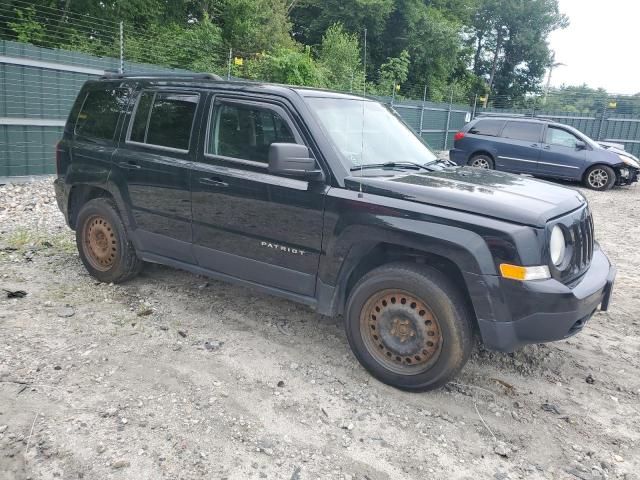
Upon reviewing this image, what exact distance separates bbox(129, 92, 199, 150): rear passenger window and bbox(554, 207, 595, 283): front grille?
9.58ft

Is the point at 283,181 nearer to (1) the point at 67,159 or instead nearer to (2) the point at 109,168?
(2) the point at 109,168

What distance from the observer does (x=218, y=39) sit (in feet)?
59.1

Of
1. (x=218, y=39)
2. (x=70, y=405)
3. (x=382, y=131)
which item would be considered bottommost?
(x=70, y=405)

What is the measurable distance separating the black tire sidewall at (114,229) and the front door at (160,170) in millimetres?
203

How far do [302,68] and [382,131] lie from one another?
12.0 m

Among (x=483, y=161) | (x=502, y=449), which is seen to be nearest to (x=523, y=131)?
(x=483, y=161)

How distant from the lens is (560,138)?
13312 millimetres

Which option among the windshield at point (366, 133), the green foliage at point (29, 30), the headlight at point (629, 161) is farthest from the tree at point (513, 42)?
the windshield at point (366, 133)

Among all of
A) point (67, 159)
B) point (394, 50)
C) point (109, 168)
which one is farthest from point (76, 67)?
point (394, 50)

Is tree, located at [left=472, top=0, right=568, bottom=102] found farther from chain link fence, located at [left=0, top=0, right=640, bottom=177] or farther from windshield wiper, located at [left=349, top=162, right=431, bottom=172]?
windshield wiper, located at [left=349, top=162, right=431, bottom=172]

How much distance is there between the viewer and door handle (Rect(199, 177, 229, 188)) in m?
3.97

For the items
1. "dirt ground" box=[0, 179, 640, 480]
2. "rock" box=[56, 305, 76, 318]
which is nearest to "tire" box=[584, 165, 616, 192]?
"dirt ground" box=[0, 179, 640, 480]

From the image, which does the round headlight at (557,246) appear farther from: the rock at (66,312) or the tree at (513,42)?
the tree at (513,42)

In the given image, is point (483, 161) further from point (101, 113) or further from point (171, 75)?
point (101, 113)
